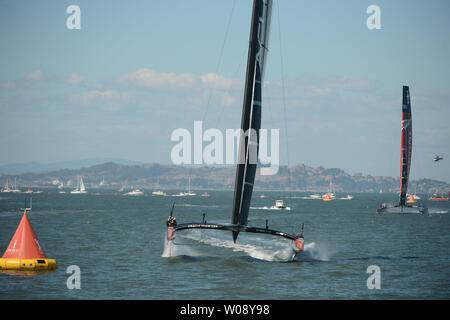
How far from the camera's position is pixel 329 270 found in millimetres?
28188

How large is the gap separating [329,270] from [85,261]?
11860 millimetres

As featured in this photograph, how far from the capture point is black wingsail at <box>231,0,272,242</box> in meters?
26.8

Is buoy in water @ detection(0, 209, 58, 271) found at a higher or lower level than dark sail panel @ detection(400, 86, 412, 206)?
lower

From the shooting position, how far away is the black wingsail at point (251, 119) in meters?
26.8

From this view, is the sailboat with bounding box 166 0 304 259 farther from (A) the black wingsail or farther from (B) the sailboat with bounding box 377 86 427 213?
(B) the sailboat with bounding box 377 86 427 213

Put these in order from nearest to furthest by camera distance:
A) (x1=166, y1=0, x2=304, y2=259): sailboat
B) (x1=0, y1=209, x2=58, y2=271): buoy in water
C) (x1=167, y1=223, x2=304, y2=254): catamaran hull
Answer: (x1=0, y1=209, x2=58, y2=271): buoy in water
(x1=167, y1=223, x2=304, y2=254): catamaran hull
(x1=166, y1=0, x2=304, y2=259): sailboat

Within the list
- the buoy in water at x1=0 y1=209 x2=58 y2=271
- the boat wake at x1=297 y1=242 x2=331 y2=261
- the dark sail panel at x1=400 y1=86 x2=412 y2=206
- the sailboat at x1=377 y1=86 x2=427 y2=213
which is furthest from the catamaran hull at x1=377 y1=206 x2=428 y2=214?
the buoy in water at x1=0 y1=209 x2=58 y2=271

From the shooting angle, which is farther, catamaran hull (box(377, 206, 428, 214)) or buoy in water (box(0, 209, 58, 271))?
catamaran hull (box(377, 206, 428, 214))

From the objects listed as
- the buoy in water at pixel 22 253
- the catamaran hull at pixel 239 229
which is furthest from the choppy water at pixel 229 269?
the catamaran hull at pixel 239 229

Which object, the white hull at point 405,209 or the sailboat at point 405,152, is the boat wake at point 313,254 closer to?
the sailboat at point 405,152

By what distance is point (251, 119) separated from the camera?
87.9ft

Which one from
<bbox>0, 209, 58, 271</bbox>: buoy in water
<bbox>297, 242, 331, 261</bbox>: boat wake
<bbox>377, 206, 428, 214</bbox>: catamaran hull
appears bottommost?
<bbox>377, 206, 428, 214</bbox>: catamaran hull
